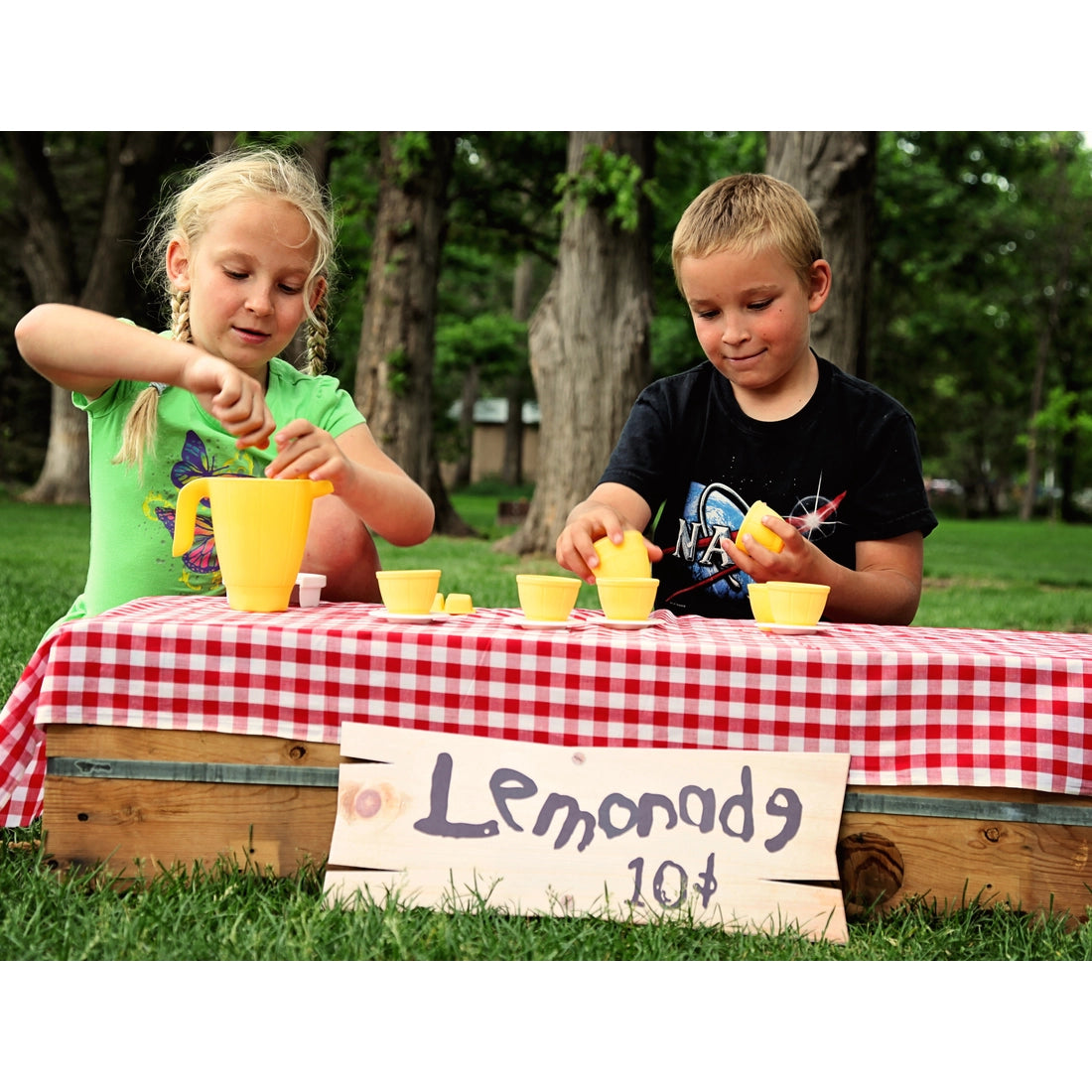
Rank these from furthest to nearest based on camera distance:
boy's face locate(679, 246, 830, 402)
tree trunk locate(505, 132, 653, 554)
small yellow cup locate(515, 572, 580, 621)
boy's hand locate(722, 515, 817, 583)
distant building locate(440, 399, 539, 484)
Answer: distant building locate(440, 399, 539, 484) → tree trunk locate(505, 132, 653, 554) → boy's face locate(679, 246, 830, 402) → boy's hand locate(722, 515, 817, 583) → small yellow cup locate(515, 572, 580, 621)

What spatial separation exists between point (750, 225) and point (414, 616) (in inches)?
53.0

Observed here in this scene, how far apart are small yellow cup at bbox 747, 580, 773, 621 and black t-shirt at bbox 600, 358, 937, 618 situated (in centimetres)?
61

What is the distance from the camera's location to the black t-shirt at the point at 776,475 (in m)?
3.13

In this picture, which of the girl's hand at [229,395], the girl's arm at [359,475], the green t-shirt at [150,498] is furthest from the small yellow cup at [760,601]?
the green t-shirt at [150,498]

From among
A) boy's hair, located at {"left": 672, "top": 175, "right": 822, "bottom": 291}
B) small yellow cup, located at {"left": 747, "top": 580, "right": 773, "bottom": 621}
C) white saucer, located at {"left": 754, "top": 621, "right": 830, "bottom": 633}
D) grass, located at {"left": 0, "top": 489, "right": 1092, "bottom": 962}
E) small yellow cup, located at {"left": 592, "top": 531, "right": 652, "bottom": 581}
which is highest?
boy's hair, located at {"left": 672, "top": 175, "right": 822, "bottom": 291}

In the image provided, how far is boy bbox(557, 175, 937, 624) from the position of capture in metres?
2.93

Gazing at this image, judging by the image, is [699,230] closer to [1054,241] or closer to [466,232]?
[466,232]

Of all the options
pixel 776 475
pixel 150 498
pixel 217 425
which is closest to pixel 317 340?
pixel 217 425

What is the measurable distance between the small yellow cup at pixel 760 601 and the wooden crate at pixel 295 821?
1.41ft

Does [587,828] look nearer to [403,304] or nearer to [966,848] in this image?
[966,848]

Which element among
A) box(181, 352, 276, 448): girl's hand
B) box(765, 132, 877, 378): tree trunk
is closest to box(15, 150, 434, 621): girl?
box(181, 352, 276, 448): girl's hand

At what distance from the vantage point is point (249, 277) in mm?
2742

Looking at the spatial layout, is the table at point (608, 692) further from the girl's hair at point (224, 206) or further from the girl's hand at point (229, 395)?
the girl's hair at point (224, 206)

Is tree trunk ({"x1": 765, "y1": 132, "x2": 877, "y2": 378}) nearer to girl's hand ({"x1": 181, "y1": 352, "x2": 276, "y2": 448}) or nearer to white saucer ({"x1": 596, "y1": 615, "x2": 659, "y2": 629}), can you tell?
white saucer ({"x1": 596, "y1": 615, "x2": 659, "y2": 629})
